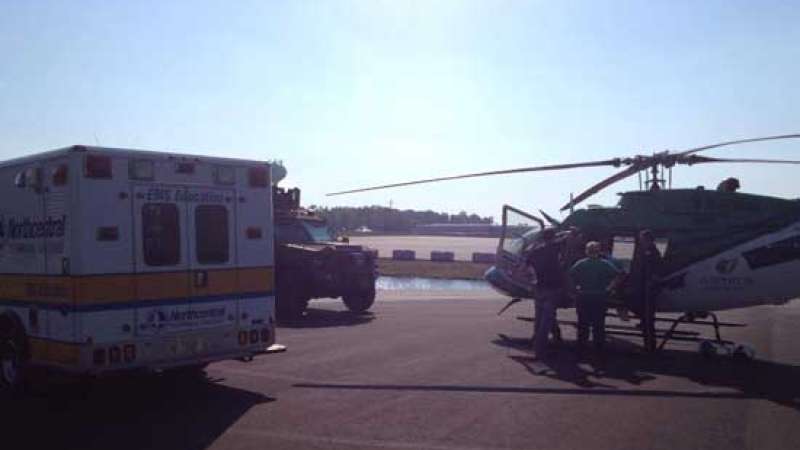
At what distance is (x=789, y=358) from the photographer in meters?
11.0

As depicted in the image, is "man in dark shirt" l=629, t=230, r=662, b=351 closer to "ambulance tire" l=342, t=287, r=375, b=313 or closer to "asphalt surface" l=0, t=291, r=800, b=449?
"asphalt surface" l=0, t=291, r=800, b=449

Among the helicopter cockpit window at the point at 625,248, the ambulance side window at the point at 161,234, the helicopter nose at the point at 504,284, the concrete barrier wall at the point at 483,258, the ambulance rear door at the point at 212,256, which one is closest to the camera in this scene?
the ambulance side window at the point at 161,234

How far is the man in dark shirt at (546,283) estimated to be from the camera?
11141 millimetres

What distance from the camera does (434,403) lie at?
8078mm

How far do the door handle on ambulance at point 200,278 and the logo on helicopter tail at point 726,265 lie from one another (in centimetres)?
756

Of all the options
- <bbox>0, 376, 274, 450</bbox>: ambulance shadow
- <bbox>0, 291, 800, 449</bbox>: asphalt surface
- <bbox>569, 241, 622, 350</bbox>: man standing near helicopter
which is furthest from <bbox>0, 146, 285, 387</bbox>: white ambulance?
<bbox>569, 241, 622, 350</bbox>: man standing near helicopter

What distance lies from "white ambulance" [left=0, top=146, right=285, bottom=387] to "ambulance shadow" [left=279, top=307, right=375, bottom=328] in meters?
6.24

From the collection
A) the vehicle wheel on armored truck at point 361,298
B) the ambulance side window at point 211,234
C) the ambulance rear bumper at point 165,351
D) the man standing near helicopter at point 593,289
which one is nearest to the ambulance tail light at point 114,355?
the ambulance rear bumper at point 165,351

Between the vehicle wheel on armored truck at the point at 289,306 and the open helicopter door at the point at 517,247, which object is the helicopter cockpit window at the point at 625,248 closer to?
the open helicopter door at the point at 517,247

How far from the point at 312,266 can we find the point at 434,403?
8.69 m

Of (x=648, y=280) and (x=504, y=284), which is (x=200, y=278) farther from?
(x=504, y=284)

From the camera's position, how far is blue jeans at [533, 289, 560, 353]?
1106 cm

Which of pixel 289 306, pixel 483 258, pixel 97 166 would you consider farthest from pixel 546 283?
pixel 483 258

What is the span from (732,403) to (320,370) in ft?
16.2
